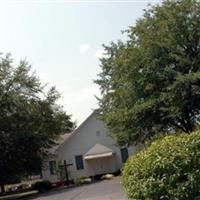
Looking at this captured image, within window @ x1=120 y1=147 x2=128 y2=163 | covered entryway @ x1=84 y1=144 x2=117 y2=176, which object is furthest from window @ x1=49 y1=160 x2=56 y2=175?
window @ x1=120 y1=147 x2=128 y2=163

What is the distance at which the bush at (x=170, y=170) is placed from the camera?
9.80 meters

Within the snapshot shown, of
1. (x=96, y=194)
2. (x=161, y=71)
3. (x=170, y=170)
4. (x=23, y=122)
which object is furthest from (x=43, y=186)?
(x=170, y=170)

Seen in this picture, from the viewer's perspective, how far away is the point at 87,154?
50000 mm

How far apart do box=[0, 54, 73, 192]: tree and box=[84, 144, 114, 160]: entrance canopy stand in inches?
171

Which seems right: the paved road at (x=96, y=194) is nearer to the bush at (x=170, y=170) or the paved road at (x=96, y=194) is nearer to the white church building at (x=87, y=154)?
the bush at (x=170, y=170)

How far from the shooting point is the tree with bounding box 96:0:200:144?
32906mm

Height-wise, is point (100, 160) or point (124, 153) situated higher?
point (124, 153)

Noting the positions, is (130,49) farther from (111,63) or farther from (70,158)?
(70,158)

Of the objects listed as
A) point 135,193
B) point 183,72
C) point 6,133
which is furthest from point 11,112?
point 135,193

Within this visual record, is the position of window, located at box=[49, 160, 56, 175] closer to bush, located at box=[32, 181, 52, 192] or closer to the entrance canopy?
the entrance canopy

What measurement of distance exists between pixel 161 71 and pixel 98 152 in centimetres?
1756

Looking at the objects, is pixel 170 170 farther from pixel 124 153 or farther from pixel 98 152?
pixel 124 153

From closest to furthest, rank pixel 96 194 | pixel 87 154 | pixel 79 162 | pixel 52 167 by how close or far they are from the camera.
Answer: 1. pixel 96 194
2. pixel 87 154
3. pixel 79 162
4. pixel 52 167

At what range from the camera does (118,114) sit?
117 feet
